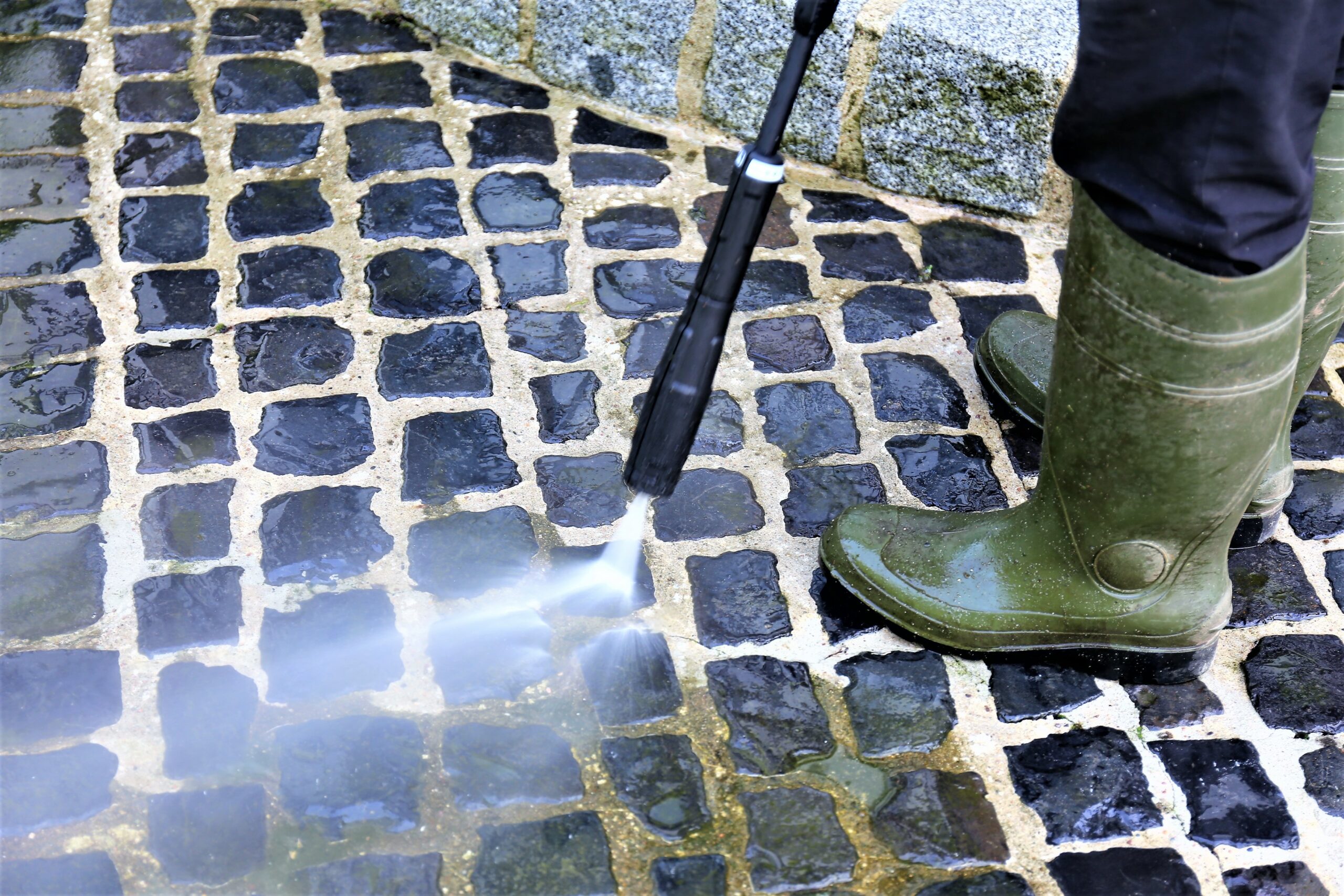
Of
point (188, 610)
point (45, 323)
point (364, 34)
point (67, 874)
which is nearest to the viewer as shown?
point (67, 874)

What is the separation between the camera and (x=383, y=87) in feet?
9.81

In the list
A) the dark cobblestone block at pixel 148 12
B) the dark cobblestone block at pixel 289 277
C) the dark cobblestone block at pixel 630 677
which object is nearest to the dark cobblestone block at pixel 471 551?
the dark cobblestone block at pixel 630 677

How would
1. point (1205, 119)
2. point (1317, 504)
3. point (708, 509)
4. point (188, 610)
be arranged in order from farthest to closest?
point (1317, 504) → point (708, 509) → point (188, 610) → point (1205, 119)

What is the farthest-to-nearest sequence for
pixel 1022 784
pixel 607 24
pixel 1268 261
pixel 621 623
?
pixel 607 24 → pixel 621 623 → pixel 1022 784 → pixel 1268 261

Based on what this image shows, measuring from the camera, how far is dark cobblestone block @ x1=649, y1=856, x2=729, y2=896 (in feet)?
5.33

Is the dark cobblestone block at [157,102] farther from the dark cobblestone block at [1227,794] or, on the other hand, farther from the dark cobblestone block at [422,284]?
the dark cobblestone block at [1227,794]

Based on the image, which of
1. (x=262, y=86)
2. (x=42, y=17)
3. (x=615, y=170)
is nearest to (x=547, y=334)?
(x=615, y=170)

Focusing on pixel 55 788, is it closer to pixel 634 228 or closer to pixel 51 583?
pixel 51 583

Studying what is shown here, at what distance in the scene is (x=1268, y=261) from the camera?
4.84 ft

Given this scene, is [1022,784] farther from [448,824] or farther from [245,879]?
[245,879]

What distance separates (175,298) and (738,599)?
124 centimetres

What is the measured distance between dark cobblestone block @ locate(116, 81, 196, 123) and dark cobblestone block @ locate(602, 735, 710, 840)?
1847 millimetres

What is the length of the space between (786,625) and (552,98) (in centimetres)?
160

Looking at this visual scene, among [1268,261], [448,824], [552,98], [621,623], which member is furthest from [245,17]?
[1268,261]
